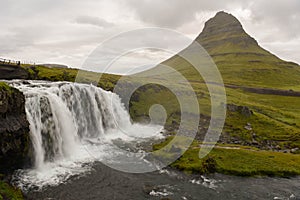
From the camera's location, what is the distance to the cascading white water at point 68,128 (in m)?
31.1

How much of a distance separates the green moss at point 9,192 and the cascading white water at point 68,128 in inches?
97.3

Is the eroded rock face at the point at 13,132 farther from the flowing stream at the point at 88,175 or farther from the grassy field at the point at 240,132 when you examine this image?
the grassy field at the point at 240,132

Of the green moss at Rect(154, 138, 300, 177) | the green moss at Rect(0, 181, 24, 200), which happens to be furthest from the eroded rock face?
the green moss at Rect(154, 138, 300, 177)

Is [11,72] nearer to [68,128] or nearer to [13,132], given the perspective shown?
[68,128]

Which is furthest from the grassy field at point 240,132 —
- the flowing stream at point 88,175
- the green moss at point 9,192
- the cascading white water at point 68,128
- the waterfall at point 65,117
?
the green moss at point 9,192

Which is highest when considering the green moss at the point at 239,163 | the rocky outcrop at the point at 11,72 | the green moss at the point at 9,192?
→ the rocky outcrop at the point at 11,72

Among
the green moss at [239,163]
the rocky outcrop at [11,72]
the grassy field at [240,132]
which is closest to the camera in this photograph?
the green moss at [239,163]

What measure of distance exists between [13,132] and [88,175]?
9.50 m

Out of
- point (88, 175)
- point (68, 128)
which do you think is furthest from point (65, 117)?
point (88, 175)

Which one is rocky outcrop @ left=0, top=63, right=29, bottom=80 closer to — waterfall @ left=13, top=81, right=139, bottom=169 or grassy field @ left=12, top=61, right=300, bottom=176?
grassy field @ left=12, top=61, right=300, bottom=176

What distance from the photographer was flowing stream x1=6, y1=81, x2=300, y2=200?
25.9m

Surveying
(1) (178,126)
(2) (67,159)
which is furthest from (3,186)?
(1) (178,126)

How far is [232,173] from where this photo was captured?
32438mm

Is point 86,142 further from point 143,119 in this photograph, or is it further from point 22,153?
point 143,119
